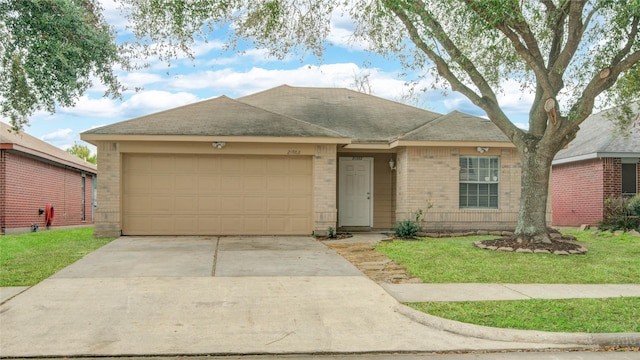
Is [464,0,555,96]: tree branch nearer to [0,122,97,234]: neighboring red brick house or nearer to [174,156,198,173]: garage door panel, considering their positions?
[174,156,198,173]: garage door panel

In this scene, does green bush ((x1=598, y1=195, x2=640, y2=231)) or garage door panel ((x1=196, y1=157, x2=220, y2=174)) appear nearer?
garage door panel ((x1=196, y1=157, x2=220, y2=174))

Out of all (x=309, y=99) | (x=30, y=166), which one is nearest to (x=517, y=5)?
(x=309, y=99)

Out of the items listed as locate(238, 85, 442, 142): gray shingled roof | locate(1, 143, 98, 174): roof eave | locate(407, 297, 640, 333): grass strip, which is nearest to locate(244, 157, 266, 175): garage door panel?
locate(238, 85, 442, 142): gray shingled roof

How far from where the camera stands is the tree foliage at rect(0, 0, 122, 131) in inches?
452

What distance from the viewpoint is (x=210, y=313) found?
738 cm

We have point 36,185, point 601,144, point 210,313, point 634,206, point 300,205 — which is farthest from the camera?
point 36,185

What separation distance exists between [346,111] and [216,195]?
6308 mm

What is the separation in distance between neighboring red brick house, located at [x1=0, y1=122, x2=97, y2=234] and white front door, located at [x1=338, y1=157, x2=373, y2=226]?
1054 centimetres

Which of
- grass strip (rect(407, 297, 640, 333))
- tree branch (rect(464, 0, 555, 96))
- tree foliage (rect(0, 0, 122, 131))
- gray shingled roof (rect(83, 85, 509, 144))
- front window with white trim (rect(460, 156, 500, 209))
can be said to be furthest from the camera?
front window with white trim (rect(460, 156, 500, 209))

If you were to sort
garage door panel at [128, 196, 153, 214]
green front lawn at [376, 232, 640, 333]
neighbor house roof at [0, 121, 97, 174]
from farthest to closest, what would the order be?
neighbor house roof at [0, 121, 97, 174], garage door panel at [128, 196, 153, 214], green front lawn at [376, 232, 640, 333]

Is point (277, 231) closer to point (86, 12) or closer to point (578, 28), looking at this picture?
point (86, 12)

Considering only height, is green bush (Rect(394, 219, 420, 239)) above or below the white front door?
below

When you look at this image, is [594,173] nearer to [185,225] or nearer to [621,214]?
[621,214]

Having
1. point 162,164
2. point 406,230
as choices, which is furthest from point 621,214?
point 162,164
